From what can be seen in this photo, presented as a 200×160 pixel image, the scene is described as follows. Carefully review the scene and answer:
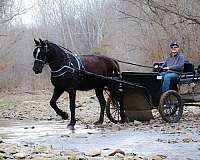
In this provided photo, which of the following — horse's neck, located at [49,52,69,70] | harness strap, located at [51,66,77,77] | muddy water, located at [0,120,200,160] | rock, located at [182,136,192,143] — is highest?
horse's neck, located at [49,52,69,70]

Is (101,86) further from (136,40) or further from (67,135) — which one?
(136,40)

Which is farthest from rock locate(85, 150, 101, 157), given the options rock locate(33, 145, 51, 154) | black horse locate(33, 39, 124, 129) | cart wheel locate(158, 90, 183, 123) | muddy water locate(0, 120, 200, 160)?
cart wheel locate(158, 90, 183, 123)

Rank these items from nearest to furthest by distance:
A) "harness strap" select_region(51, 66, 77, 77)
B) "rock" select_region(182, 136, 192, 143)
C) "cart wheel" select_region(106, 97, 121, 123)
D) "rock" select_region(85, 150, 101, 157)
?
"rock" select_region(85, 150, 101, 157), "rock" select_region(182, 136, 192, 143), "harness strap" select_region(51, 66, 77, 77), "cart wheel" select_region(106, 97, 121, 123)

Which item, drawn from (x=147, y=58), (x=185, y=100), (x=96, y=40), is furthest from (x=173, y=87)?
(x=96, y=40)

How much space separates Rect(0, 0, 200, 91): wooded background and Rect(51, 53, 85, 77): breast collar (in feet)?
8.25

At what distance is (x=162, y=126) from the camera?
43.5 feet

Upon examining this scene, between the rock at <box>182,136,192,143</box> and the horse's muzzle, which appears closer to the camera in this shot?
the rock at <box>182,136,192,143</box>

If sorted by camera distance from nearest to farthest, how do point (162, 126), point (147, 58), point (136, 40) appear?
1. point (162, 126)
2. point (147, 58)
3. point (136, 40)

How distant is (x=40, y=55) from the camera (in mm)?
13562

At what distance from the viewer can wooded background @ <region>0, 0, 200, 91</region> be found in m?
21.7

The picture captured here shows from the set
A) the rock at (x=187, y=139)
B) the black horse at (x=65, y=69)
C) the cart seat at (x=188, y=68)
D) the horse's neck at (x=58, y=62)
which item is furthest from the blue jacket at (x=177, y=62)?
the rock at (x=187, y=139)

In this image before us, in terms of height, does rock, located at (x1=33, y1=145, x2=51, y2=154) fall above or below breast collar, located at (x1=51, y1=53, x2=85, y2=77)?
below

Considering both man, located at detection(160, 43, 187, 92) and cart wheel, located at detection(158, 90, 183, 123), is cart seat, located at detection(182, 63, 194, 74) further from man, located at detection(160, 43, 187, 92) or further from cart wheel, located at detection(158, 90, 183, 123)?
cart wheel, located at detection(158, 90, 183, 123)

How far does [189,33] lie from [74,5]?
36936 millimetres
